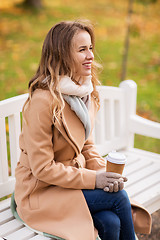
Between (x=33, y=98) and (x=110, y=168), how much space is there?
596 millimetres

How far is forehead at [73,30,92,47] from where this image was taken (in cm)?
233

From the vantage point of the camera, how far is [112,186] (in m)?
2.29

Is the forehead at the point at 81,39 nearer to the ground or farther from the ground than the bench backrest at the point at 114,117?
farther from the ground

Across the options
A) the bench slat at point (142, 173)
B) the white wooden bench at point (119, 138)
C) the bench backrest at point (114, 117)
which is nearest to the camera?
the white wooden bench at point (119, 138)

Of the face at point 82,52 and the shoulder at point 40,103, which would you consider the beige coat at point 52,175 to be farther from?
the face at point 82,52

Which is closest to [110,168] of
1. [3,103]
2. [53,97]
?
[53,97]

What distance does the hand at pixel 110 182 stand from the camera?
7.54ft

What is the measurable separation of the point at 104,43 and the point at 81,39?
19.3 feet

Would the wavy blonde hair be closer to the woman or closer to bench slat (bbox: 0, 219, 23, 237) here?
the woman

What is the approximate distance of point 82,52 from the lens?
238 cm

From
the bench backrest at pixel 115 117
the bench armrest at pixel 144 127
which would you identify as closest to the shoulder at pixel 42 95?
the bench backrest at pixel 115 117

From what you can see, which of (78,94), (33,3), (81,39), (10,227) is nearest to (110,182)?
(78,94)

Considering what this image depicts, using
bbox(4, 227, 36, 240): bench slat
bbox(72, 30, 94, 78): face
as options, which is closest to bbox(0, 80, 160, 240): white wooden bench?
bbox(4, 227, 36, 240): bench slat

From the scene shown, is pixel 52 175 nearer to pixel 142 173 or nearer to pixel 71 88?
pixel 71 88
